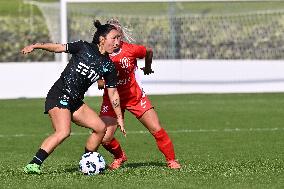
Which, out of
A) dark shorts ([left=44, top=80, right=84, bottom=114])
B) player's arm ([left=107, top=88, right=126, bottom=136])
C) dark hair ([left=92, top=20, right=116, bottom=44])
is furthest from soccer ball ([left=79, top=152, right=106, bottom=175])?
dark hair ([left=92, top=20, right=116, bottom=44])

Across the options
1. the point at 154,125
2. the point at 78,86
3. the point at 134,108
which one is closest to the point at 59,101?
the point at 78,86

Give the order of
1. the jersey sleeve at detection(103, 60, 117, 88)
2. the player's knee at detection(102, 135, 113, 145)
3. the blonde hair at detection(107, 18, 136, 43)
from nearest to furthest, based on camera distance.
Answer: the jersey sleeve at detection(103, 60, 117, 88) → the blonde hair at detection(107, 18, 136, 43) → the player's knee at detection(102, 135, 113, 145)

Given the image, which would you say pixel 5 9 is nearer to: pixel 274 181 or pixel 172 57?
pixel 172 57

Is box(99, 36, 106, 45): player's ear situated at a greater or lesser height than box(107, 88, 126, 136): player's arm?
greater

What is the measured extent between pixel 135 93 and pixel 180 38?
17.0 m

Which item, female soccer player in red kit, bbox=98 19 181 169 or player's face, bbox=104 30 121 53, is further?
female soccer player in red kit, bbox=98 19 181 169

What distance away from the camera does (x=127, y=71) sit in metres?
13.8

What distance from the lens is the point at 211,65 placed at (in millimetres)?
29656

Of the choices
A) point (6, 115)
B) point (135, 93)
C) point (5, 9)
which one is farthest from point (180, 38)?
point (5, 9)

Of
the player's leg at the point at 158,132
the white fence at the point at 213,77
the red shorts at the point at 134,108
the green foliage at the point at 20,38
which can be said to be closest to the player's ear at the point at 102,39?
the red shorts at the point at 134,108

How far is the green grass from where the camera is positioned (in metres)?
11.9

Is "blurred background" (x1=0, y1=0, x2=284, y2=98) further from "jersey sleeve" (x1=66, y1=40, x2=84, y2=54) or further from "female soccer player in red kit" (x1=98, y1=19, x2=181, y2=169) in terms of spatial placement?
"jersey sleeve" (x1=66, y1=40, x2=84, y2=54)

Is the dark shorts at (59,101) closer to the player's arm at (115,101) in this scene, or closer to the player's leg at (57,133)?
the player's leg at (57,133)

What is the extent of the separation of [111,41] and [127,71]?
103cm
